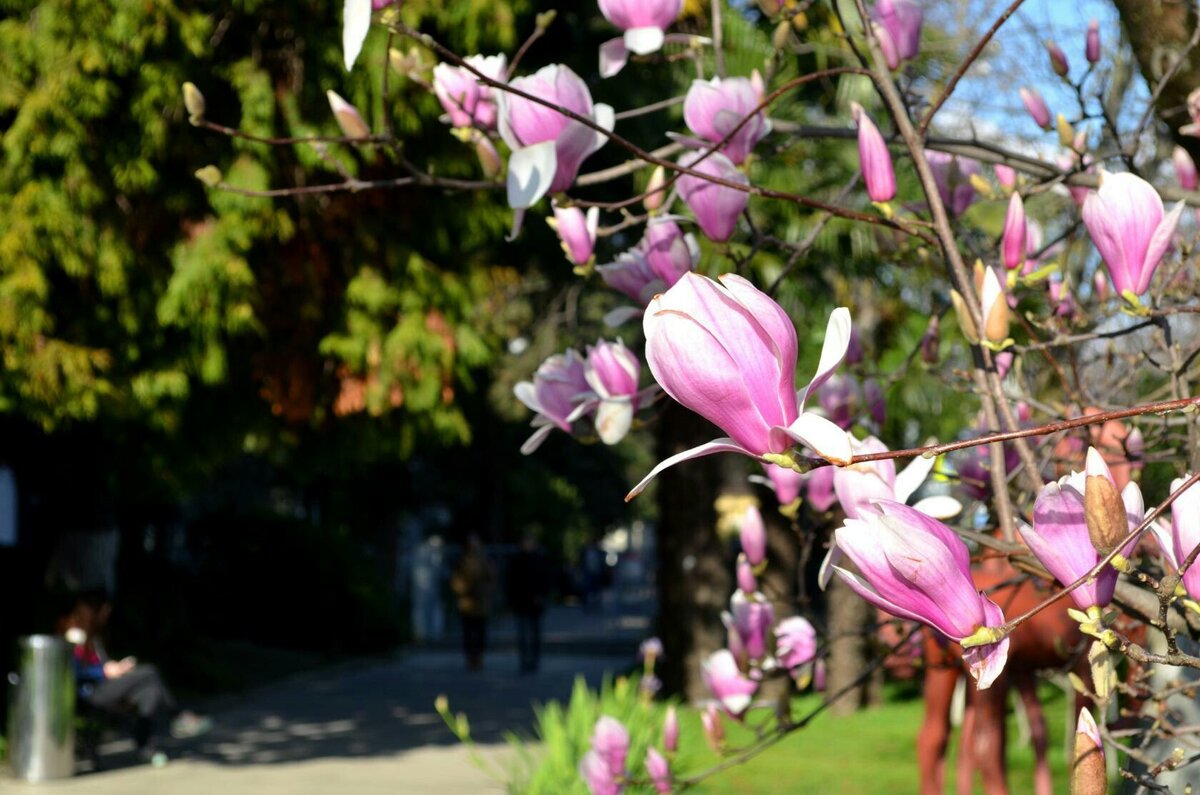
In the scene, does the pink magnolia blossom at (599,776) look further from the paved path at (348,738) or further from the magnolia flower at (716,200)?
the paved path at (348,738)

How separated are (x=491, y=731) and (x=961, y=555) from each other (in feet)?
39.0

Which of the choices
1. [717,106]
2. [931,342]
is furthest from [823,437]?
[931,342]

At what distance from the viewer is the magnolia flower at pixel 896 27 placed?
2729 millimetres

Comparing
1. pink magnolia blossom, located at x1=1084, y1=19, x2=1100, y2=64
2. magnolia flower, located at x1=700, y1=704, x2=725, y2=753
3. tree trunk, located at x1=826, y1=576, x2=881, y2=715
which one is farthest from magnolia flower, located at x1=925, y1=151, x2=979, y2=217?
tree trunk, located at x1=826, y1=576, x2=881, y2=715

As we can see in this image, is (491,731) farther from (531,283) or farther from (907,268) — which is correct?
(907,268)

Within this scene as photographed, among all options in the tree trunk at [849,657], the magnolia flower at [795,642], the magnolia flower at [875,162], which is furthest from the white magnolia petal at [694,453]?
the tree trunk at [849,657]

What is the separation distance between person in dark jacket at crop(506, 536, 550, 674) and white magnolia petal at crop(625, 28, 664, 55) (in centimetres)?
1637

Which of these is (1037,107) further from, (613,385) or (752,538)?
(613,385)

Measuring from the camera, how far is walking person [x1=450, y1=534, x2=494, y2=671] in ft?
63.2

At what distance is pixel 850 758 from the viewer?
8.78 metres

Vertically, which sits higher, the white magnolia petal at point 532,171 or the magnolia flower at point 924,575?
the white magnolia petal at point 532,171

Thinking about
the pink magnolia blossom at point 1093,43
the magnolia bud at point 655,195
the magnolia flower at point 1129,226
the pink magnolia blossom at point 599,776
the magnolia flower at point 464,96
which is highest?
the pink magnolia blossom at point 1093,43

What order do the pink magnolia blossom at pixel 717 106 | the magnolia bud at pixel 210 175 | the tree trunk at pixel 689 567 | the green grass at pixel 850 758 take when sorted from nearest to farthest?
the pink magnolia blossom at pixel 717 106 → the magnolia bud at pixel 210 175 → the green grass at pixel 850 758 → the tree trunk at pixel 689 567

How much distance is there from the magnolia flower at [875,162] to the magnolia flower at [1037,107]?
3.86 feet
